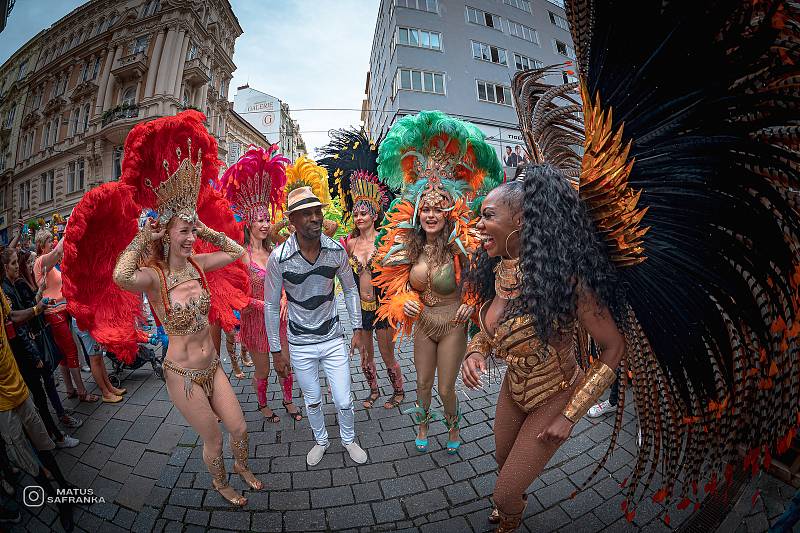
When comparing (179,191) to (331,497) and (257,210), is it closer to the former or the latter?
(257,210)

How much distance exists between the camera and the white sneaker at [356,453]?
8.93ft

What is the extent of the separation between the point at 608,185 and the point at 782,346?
902 millimetres

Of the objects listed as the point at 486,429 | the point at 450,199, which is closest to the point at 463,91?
the point at 450,199

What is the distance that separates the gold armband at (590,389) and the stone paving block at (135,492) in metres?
3.03

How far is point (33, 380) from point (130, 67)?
267cm

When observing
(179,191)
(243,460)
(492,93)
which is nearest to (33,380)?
(243,460)

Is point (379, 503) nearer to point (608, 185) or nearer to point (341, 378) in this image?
point (341, 378)

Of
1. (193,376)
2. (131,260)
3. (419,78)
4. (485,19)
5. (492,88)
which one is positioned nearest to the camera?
(131,260)

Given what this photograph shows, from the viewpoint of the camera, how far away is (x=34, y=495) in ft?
6.17

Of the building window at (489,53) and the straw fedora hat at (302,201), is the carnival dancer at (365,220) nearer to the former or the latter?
the straw fedora hat at (302,201)

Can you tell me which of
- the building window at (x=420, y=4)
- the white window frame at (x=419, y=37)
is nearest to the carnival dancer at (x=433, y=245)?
the building window at (x=420, y=4)

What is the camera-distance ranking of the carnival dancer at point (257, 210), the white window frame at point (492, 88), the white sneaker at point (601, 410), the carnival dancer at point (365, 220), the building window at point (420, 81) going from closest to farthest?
the white sneaker at point (601, 410), the carnival dancer at point (257, 210), the carnival dancer at point (365, 220), the white window frame at point (492, 88), the building window at point (420, 81)

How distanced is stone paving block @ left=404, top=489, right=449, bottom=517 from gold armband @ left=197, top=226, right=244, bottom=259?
2421 millimetres

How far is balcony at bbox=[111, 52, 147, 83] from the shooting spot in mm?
2396
